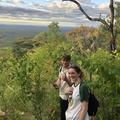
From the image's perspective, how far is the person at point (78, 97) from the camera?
419cm

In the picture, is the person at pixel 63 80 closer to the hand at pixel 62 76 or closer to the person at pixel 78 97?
the hand at pixel 62 76

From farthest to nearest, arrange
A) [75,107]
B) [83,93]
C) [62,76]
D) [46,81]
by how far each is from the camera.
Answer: [46,81]
[62,76]
[75,107]
[83,93]

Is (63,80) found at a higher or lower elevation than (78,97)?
lower

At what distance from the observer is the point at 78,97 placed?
4281 mm

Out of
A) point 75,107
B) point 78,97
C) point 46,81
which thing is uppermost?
point 78,97

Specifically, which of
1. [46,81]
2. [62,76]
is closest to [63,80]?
[62,76]

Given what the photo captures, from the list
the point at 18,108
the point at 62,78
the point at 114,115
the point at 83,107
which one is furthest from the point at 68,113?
the point at 18,108

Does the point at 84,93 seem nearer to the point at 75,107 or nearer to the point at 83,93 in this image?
the point at 83,93

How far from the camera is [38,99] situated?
6672mm

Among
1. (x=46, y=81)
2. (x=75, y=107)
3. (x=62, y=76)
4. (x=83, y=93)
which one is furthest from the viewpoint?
(x=46, y=81)

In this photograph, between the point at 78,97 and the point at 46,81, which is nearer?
the point at 78,97

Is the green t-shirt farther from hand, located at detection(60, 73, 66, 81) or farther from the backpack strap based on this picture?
hand, located at detection(60, 73, 66, 81)

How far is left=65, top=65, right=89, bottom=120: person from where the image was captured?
419cm

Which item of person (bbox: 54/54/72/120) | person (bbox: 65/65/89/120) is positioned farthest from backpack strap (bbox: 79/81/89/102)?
person (bbox: 54/54/72/120)
